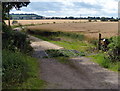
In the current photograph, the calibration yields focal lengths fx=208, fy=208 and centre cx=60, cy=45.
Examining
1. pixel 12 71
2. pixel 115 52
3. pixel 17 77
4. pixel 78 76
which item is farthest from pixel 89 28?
pixel 17 77

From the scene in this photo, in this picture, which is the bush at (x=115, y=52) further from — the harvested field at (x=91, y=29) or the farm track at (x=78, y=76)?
the harvested field at (x=91, y=29)

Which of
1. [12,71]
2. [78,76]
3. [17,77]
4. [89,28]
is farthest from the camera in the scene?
[89,28]

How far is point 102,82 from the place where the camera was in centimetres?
895

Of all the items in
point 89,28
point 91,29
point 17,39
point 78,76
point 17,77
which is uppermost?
point 89,28

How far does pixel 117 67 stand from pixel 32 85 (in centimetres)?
517

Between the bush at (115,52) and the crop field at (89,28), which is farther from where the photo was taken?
the crop field at (89,28)

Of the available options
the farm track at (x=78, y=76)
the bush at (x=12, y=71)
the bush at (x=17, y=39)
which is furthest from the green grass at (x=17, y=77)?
the bush at (x=17, y=39)

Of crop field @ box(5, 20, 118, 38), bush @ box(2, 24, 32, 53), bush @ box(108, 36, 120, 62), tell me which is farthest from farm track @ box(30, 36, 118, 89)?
crop field @ box(5, 20, 118, 38)

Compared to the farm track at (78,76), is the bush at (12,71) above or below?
above

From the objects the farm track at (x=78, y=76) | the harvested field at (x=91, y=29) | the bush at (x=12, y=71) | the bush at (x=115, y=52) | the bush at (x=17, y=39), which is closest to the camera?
the bush at (x=12, y=71)

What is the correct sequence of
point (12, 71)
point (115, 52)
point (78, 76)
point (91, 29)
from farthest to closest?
point (91, 29) < point (115, 52) < point (78, 76) < point (12, 71)

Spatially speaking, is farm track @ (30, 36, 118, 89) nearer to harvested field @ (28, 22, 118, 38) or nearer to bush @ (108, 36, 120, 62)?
bush @ (108, 36, 120, 62)

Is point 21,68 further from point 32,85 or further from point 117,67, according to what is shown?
point 117,67

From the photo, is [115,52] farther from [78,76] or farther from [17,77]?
[17,77]
